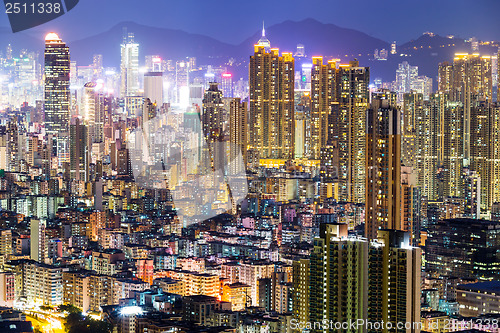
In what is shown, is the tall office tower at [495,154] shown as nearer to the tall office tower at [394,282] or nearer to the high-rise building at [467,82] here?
the high-rise building at [467,82]

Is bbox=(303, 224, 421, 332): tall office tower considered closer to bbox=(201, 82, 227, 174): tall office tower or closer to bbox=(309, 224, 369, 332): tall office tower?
bbox=(309, 224, 369, 332): tall office tower

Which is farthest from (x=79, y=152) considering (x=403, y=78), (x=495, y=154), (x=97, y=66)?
(x=495, y=154)

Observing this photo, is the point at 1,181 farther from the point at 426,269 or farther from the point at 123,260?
the point at 426,269

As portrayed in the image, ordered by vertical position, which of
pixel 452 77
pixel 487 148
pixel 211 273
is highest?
pixel 452 77

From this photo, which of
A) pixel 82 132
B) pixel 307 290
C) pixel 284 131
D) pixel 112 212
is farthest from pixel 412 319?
pixel 284 131

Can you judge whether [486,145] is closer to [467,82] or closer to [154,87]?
[467,82]
